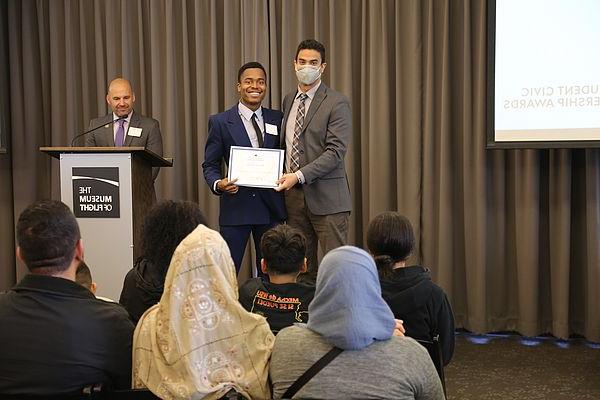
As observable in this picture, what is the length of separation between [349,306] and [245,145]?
2.25 metres

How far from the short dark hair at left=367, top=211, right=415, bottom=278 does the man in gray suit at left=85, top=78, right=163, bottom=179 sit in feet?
7.26

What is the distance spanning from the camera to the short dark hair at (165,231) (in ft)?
6.34

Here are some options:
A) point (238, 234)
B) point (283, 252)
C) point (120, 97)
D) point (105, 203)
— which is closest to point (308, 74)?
point (238, 234)

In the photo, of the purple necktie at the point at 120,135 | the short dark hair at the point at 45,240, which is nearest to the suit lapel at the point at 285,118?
the purple necktie at the point at 120,135

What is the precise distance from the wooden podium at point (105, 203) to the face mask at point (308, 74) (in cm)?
95

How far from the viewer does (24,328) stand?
150 cm

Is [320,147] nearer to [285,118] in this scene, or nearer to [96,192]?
[285,118]

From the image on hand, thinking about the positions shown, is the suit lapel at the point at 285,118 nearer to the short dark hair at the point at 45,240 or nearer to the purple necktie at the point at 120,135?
the purple necktie at the point at 120,135

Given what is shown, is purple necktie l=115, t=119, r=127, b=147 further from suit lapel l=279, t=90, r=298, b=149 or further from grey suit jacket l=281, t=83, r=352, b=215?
Result: grey suit jacket l=281, t=83, r=352, b=215

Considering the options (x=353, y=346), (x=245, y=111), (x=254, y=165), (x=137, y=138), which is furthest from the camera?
(x=137, y=138)

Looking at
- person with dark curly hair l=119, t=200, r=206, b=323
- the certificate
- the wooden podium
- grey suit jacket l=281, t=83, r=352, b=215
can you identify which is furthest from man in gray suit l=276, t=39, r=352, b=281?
person with dark curly hair l=119, t=200, r=206, b=323

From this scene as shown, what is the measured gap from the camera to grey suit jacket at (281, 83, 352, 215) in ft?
11.2

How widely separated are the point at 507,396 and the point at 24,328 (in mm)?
2308

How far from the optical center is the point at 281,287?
2068 mm
